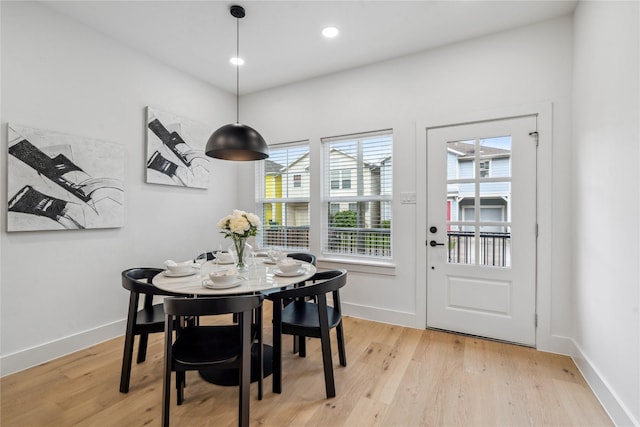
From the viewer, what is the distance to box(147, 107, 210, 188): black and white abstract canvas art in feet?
10.9

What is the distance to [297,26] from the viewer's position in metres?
2.79

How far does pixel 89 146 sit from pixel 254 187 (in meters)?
1.99

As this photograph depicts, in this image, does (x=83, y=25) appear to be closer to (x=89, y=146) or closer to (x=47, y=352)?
(x=89, y=146)

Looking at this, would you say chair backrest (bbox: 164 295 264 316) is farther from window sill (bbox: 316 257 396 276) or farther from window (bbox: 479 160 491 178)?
window (bbox: 479 160 491 178)

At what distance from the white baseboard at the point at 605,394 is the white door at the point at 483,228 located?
446 mm

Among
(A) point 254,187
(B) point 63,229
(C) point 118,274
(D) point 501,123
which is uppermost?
(D) point 501,123

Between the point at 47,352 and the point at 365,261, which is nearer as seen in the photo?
the point at 47,352

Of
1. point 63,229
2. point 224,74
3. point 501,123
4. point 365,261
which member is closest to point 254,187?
point 224,74

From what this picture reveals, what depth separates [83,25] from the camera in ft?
9.04

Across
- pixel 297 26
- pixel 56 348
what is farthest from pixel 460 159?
pixel 56 348

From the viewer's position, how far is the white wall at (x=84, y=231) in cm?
237

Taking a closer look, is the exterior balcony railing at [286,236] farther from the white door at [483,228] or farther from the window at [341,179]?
the white door at [483,228]

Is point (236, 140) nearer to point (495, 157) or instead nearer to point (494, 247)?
point (495, 157)

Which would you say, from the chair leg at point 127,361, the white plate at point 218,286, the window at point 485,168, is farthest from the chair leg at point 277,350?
the window at point 485,168
